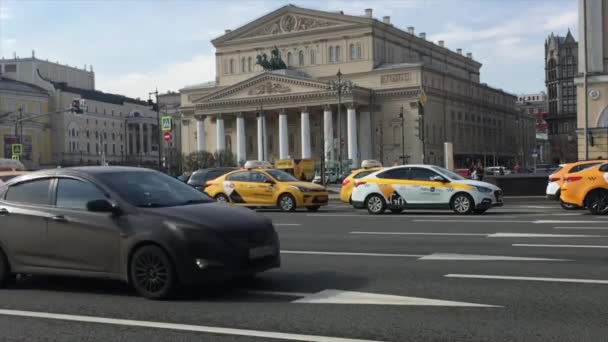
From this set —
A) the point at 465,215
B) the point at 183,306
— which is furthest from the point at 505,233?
the point at 183,306

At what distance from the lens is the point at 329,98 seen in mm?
94000

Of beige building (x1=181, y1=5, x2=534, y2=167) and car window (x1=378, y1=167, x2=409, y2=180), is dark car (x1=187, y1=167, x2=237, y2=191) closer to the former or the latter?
car window (x1=378, y1=167, x2=409, y2=180)

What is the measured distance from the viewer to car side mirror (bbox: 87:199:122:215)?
8.84 metres

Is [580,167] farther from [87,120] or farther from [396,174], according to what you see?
[87,120]

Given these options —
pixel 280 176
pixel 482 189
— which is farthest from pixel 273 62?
pixel 482 189

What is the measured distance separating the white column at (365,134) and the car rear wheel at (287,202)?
238 feet

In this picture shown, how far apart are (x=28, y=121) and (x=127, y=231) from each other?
101m

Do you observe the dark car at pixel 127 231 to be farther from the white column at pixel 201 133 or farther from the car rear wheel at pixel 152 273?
the white column at pixel 201 133

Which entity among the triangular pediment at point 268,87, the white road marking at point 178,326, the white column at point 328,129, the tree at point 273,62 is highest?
the tree at point 273,62

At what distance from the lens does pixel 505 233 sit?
15523 millimetres

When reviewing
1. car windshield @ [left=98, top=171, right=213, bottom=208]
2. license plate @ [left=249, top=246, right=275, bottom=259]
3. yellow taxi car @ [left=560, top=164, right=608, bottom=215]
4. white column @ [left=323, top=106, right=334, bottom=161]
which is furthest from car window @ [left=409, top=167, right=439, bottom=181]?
white column @ [left=323, top=106, right=334, bottom=161]

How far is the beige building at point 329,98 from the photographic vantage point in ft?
313

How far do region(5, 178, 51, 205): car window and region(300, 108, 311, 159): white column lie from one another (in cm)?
8745

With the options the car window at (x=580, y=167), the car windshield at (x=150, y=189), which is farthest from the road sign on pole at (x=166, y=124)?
the car windshield at (x=150, y=189)
